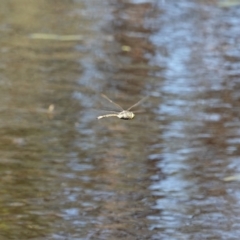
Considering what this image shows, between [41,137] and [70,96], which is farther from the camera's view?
[70,96]

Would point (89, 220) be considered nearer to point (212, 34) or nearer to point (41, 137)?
point (41, 137)

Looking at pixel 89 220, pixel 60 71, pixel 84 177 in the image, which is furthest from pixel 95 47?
pixel 89 220

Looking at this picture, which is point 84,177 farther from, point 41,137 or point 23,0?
point 23,0

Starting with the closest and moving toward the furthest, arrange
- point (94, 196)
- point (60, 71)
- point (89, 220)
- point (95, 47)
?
point (89, 220), point (94, 196), point (60, 71), point (95, 47)

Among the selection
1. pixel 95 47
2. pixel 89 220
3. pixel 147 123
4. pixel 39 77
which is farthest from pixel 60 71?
pixel 89 220

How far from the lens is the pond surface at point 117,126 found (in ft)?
5.84

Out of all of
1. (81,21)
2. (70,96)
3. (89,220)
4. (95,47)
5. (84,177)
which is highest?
(81,21)

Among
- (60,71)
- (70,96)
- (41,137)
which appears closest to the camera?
(41,137)

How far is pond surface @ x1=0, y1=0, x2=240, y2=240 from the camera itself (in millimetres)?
1779

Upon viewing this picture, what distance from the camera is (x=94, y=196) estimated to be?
1.87 meters

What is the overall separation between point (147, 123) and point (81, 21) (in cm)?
125

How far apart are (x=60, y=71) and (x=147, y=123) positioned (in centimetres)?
58

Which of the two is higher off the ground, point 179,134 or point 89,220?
point 179,134

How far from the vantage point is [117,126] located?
2.32 metres
